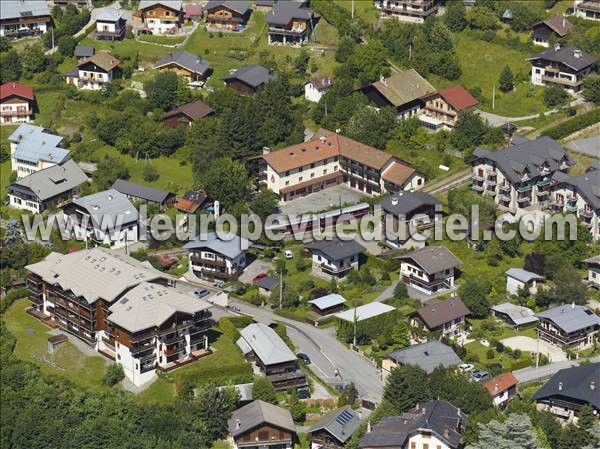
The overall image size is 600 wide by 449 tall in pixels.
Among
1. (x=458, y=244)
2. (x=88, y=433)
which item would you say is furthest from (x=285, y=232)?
(x=88, y=433)

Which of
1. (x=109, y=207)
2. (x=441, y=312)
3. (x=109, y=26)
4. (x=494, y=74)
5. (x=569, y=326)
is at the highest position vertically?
(x=569, y=326)

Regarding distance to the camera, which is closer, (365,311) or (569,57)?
(365,311)

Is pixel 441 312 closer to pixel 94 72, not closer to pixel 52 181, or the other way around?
pixel 52 181

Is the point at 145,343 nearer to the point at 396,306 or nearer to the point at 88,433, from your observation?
the point at 88,433

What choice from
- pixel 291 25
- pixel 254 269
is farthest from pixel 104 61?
pixel 254 269

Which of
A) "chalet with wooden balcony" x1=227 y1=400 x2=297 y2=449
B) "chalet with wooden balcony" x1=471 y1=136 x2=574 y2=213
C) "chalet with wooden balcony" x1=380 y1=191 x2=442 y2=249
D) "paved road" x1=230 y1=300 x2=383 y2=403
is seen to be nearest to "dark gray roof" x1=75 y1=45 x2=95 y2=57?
"chalet with wooden balcony" x1=380 y1=191 x2=442 y2=249
